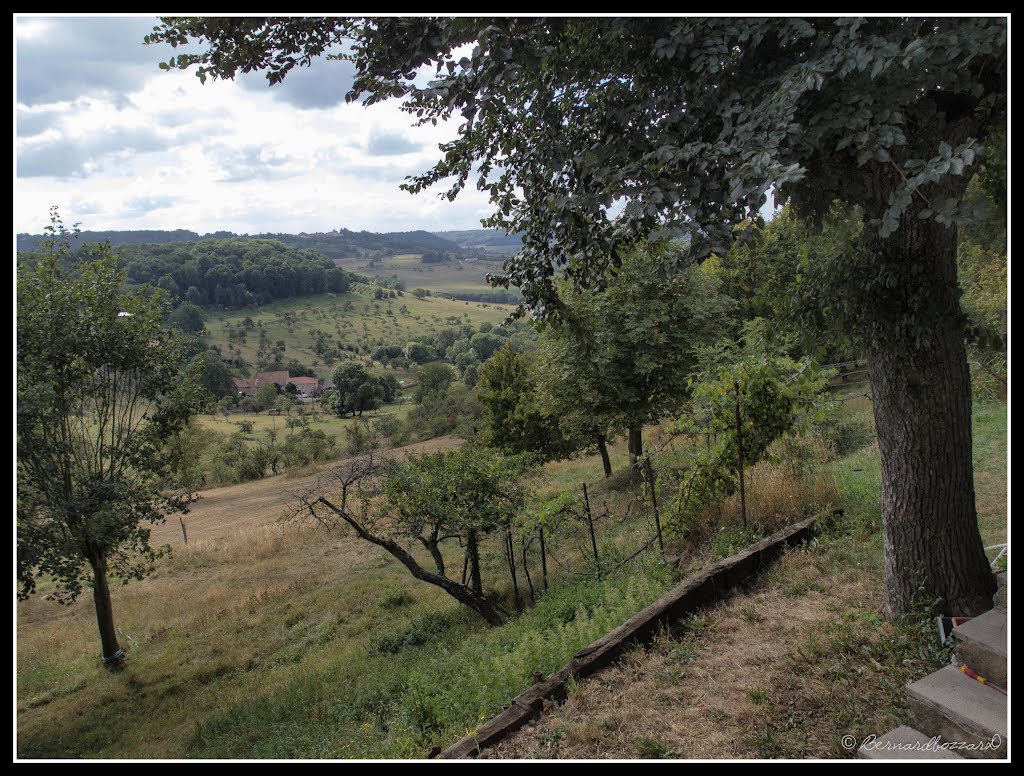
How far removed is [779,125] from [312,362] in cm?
10704

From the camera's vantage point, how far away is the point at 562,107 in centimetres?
389

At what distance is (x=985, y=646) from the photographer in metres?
3.26

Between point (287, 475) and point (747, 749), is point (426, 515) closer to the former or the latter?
point (747, 749)

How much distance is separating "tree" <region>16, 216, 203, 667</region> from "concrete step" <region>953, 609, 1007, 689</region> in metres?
9.79

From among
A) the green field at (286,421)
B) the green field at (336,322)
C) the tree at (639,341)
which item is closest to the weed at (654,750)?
the tree at (639,341)

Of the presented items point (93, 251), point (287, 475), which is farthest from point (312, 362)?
point (93, 251)

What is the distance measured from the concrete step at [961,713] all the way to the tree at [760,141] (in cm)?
101

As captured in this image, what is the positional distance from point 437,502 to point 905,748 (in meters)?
7.11

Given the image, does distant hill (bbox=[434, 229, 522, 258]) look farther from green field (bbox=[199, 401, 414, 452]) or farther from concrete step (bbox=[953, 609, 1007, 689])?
green field (bbox=[199, 401, 414, 452])

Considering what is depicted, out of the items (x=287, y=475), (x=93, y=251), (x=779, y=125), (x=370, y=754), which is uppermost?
(x=93, y=251)

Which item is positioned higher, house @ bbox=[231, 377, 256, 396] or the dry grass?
house @ bbox=[231, 377, 256, 396]

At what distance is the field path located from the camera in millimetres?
25062

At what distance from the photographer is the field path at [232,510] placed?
25062mm

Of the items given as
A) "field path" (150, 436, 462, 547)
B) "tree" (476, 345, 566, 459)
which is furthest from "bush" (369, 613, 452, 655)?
"tree" (476, 345, 566, 459)
